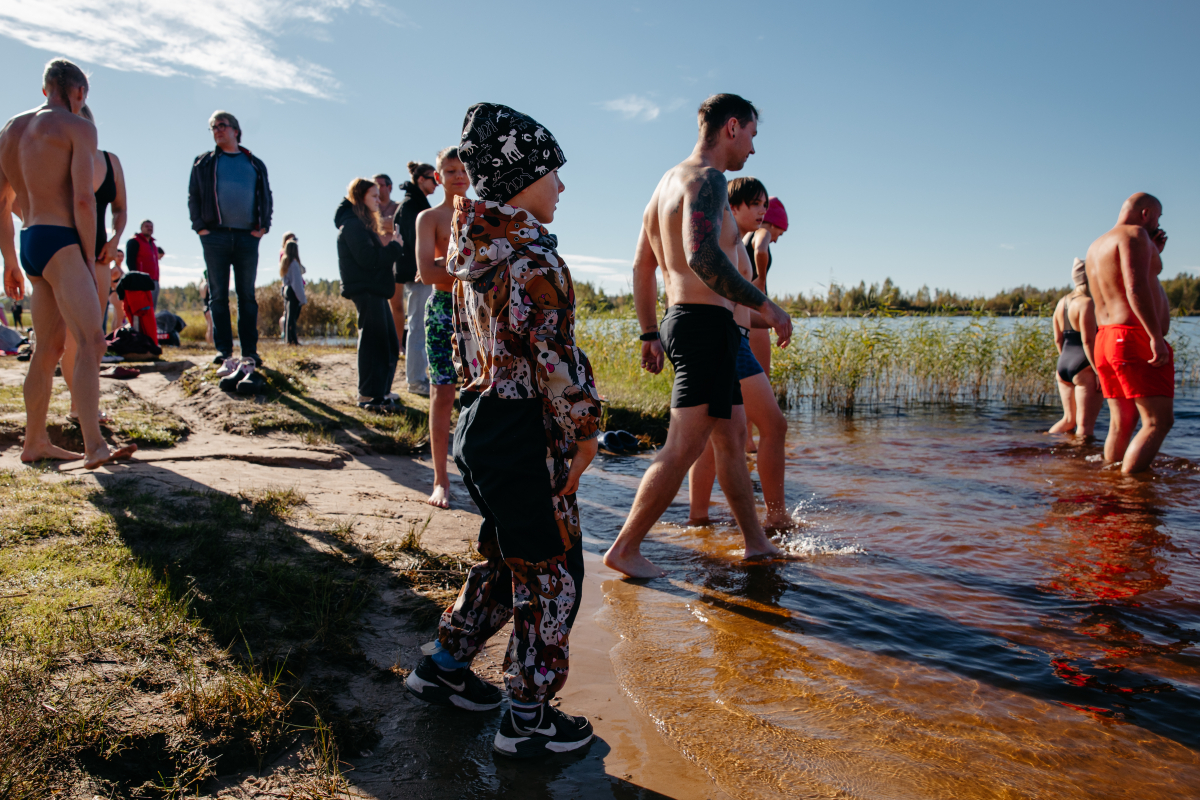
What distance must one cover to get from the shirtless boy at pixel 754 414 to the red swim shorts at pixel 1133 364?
10.6 feet

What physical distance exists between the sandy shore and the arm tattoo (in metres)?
1.56

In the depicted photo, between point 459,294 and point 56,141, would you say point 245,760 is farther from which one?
point 56,141

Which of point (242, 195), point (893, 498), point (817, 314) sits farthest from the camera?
point (817, 314)

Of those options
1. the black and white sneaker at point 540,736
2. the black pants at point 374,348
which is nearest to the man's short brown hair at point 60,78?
the black pants at point 374,348

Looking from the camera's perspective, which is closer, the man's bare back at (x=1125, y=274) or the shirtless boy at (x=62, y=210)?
the shirtless boy at (x=62, y=210)

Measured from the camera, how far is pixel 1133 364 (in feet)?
18.9

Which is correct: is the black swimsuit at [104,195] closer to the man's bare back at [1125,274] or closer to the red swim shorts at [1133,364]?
the man's bare back at [1125,274]

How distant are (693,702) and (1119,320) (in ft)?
18.0

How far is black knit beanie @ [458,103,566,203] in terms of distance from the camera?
1.94 metres

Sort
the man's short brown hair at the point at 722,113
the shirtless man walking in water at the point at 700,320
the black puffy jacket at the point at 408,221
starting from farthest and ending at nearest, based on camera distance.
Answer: the black puffy jacket at the point at 408,221
the man's short brown hair at the point at 722,113
the shirtless man walking in water at the point at 700,320

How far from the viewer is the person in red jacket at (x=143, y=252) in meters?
12.3

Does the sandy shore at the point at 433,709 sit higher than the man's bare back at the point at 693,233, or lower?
lower

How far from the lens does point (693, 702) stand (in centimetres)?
236

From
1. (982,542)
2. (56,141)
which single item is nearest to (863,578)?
(982,542)
